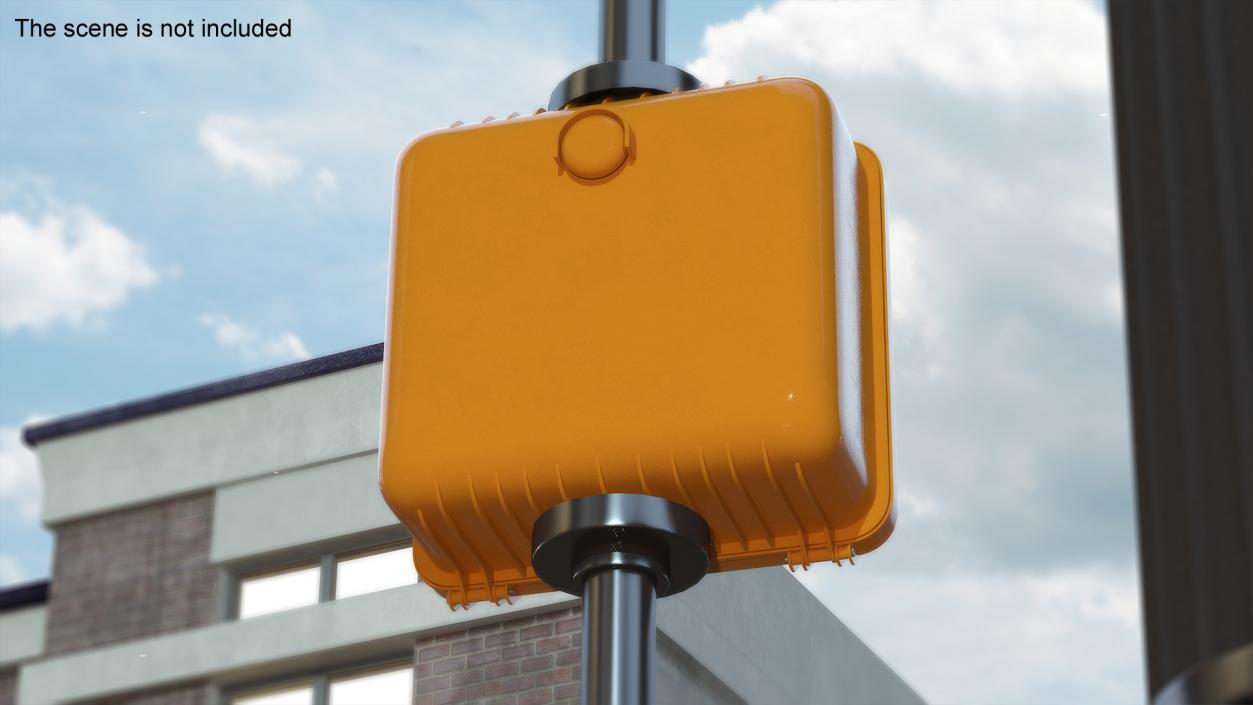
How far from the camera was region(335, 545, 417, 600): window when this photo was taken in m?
9.42

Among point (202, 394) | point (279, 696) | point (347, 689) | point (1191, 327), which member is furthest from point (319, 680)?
point (1191, 327)

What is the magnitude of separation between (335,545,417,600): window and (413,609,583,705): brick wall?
0.71 metres

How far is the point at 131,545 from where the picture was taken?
442 inches

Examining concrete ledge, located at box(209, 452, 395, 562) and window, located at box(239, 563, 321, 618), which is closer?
concrete ledge, located at box(209, 452, 395, 562)

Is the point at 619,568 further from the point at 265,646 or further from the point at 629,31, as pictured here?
the point at 265,646

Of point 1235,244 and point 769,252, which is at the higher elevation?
point 769,252

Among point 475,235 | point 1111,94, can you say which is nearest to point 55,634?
point 475,235

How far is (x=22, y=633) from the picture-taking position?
1155cm

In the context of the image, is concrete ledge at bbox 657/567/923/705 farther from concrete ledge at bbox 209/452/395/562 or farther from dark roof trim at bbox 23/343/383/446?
dark roof trim at bbox 23/343/383/446

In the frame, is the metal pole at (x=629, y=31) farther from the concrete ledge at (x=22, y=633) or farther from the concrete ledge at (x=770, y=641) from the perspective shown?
the concrete ledge at (x=22, y=633)

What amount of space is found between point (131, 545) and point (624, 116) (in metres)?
10.2

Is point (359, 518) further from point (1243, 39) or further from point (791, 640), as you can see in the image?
point (1243, 39)

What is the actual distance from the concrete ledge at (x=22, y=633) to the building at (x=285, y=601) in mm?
14

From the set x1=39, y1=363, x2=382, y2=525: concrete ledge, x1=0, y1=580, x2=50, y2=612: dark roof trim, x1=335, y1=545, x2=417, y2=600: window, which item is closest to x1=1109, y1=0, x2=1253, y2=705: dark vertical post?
x1=335, y1=545, x2=417, y2=600: window
